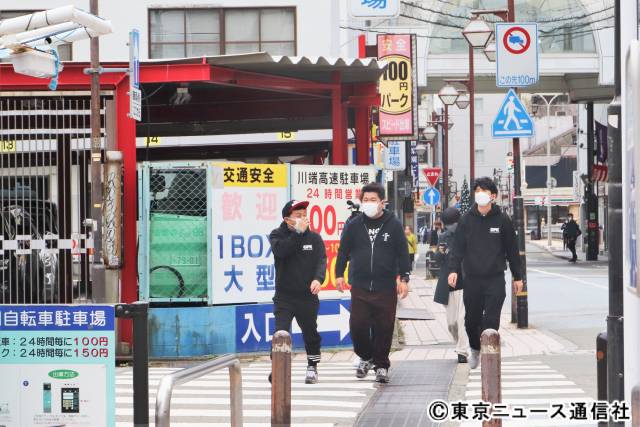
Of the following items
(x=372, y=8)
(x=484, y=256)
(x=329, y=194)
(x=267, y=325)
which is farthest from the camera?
(x=372, y=8)

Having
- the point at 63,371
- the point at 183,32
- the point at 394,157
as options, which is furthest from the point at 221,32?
the point at 63,371

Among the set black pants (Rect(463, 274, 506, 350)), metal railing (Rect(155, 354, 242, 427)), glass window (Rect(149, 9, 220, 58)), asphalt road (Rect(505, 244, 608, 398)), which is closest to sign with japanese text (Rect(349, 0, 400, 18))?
glass window (Rect(149, 9, 220, 58))

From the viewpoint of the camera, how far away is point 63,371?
5535mm

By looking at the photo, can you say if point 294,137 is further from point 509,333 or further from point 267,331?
point 267,331

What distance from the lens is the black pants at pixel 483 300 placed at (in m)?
11.3

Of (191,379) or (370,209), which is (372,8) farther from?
(191,379)

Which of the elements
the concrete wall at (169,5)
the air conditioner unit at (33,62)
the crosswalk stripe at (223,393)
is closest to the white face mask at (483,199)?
the crosswalk stripe at (223,393)

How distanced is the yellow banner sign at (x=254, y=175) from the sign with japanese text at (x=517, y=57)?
15.0 feet

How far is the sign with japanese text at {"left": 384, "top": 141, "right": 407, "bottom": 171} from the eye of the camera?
30.3 metres

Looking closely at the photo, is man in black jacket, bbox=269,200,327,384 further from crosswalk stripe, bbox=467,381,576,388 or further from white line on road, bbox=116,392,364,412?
crosswalk stripe, bbox=467,381,576,388

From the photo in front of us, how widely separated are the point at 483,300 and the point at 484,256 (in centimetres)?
46

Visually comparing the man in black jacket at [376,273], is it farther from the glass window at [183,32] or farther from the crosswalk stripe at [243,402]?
the glass window at [183,32]

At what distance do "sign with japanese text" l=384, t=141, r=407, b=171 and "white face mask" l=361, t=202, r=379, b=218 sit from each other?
61.5 feet

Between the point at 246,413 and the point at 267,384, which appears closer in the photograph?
the point at 246,413
